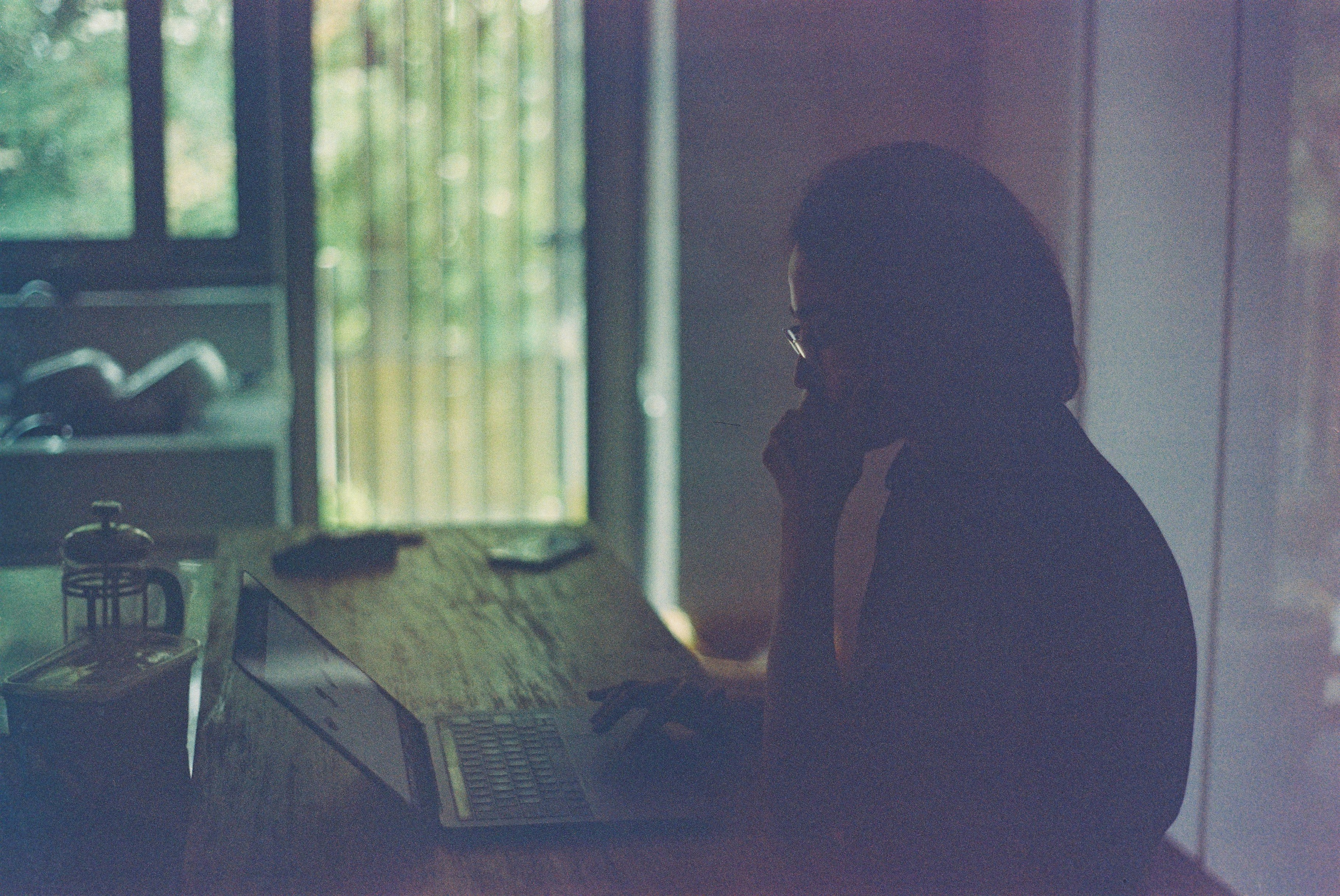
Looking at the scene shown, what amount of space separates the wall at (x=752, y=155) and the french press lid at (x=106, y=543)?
0.87 metres

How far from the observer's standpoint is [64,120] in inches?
65.5

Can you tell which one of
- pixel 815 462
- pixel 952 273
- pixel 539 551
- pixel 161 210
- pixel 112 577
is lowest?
pixel 539 551

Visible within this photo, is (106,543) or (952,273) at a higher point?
(952,273)

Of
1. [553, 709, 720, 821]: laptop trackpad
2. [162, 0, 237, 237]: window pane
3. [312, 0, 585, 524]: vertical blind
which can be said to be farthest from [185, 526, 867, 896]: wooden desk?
[312, 0, 585, 524]: vertical blind

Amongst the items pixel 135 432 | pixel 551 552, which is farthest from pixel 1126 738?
pixel 135 432

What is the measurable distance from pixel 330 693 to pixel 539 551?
797 millimetres

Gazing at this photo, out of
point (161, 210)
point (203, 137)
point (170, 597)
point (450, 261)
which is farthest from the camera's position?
point (450, 261)

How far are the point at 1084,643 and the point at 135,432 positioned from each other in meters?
2.02

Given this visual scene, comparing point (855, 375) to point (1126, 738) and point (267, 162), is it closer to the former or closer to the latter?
point (1126, 738)

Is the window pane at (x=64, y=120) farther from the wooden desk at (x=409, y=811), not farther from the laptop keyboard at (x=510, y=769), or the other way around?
the laptop keyboard at (x=510, y=769)

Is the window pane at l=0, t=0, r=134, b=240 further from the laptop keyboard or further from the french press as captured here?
the laptop keyboard

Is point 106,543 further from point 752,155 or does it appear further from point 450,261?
point 450,261

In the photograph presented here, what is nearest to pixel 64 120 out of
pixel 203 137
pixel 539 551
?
pixel 539 551

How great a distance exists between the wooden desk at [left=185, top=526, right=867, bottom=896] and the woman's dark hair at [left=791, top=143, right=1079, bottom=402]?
0.37 m
